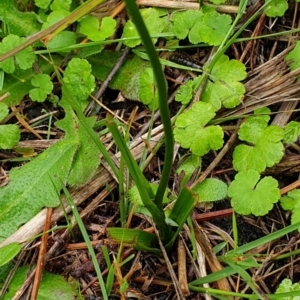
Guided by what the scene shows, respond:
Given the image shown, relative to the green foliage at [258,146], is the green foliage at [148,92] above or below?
above

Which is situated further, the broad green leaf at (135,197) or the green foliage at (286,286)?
the broad green leaf at (135,197)

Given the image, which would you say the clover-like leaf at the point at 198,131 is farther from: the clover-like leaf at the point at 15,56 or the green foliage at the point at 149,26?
the clover-like leaf at the point at 15,56

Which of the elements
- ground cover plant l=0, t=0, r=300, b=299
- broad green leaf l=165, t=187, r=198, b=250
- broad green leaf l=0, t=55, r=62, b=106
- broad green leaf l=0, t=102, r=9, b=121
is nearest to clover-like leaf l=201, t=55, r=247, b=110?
ground cover plant l=0, t=0, r=300, b=299

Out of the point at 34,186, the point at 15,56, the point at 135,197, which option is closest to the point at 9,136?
the point at 34,186

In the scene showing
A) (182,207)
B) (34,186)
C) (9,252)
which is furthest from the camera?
(34,186)

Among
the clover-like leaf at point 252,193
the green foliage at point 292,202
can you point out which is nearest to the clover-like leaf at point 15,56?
the clover-like leaf at point 252,193

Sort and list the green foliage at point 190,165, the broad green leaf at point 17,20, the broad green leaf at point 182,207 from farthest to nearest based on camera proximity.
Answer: the broad green leaf at point 17,20, the green foliage at point 190,165, the broad green leaf at point 182,207

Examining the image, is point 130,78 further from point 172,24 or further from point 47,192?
point 47,192

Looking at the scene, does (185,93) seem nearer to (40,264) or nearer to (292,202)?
(292,202)
